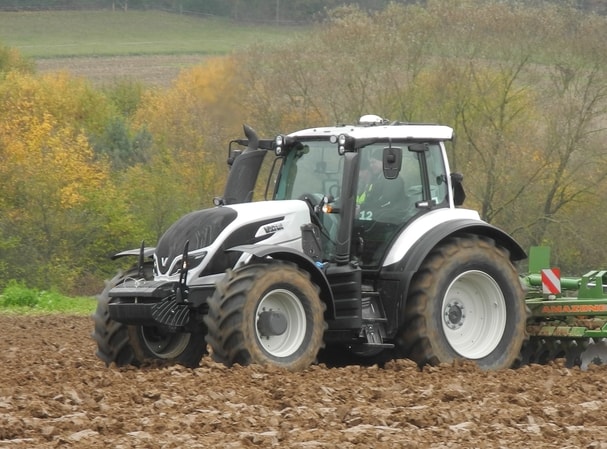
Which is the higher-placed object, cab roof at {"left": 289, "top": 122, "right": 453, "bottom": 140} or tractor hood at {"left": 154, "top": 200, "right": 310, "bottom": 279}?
cab roof at {"left": 289, "top": 122, "right": 453, "bottom": 140}

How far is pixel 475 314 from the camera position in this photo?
1102 cm

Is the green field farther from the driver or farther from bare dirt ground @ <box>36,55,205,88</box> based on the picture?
the driver

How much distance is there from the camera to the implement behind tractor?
11.0m

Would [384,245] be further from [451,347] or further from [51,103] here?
[51,103]

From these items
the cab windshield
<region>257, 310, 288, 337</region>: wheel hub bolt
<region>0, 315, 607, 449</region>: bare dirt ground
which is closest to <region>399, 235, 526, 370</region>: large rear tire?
<region>0, 315, 607, 449</region>: bare dirt ground

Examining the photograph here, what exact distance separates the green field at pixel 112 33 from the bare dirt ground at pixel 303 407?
172 ft

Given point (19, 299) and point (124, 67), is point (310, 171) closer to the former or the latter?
point (19, 299)

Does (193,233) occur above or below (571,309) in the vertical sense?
above

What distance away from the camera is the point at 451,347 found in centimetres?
1060

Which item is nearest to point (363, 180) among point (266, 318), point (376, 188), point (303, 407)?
point (376, 188)

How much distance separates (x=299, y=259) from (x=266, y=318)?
1.85 feet

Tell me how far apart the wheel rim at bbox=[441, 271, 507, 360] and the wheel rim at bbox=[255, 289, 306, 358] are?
5.03 feet

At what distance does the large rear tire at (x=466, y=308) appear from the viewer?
34.2 feet

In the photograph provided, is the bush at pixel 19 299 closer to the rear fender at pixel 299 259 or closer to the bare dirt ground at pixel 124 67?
the rear fender at pixel 299 259
